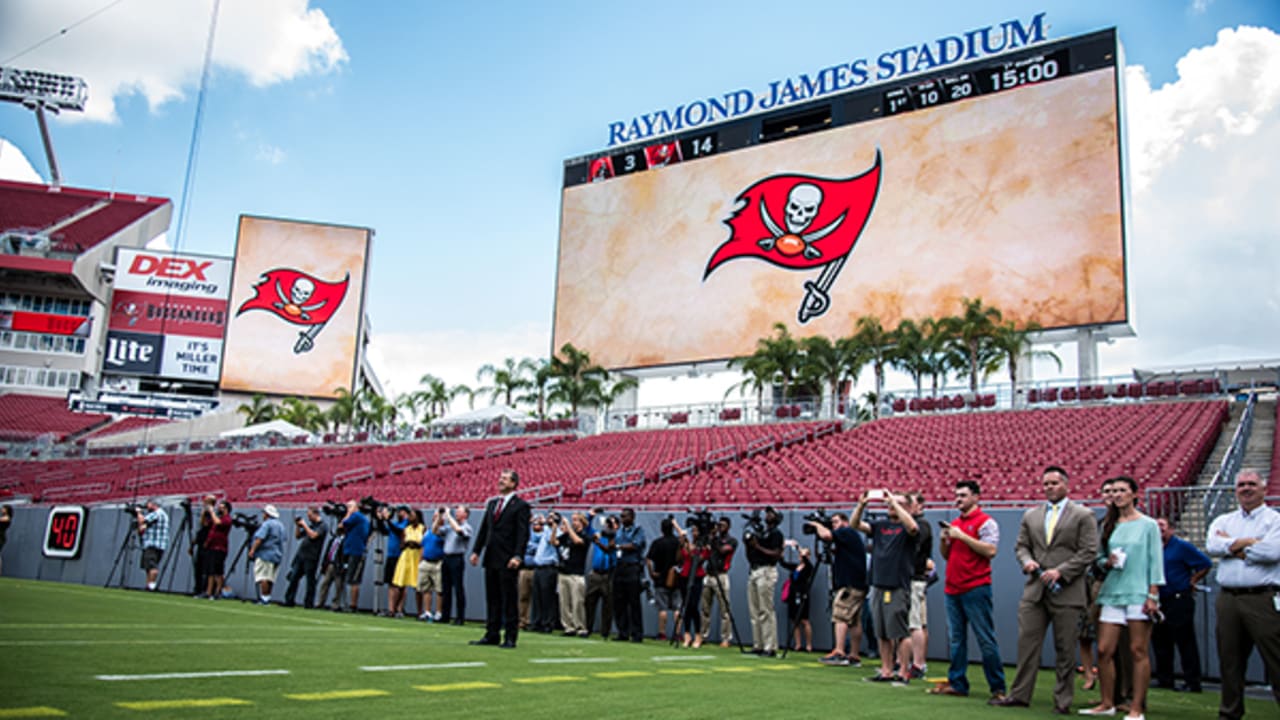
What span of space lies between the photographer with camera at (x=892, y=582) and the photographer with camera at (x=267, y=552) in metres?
11.0

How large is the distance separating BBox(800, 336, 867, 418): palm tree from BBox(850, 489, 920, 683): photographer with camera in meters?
28.2

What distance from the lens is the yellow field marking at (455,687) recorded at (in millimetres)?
5438

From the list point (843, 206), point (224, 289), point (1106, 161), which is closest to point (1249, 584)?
point (1106, 161)

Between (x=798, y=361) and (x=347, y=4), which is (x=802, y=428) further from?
(x=347, y=4)

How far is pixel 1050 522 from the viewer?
667 cm

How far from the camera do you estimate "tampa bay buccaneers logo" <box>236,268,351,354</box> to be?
62875 millimetres

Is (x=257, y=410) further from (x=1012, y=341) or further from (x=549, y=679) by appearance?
(x=549, y=679)

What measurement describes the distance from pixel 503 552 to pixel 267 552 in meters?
8.61

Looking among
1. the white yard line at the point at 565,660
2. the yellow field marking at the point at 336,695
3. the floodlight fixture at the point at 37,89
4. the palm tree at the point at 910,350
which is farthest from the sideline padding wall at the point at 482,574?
the floodlight fixture at the point at 37,89

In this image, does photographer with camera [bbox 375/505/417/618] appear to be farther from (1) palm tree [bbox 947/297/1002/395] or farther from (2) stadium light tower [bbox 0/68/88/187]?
(2) stadium light tower [bbox 0/68/88/187]

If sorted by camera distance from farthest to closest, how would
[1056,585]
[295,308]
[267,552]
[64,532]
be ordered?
[295,308] < [64,532] < [267,552] < [1056,585]

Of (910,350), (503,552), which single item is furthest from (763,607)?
(910,350)

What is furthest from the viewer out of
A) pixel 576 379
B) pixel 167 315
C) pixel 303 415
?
pixel 167 315

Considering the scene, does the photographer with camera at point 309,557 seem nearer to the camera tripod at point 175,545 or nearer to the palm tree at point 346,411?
the camera tripod at point 175,545
